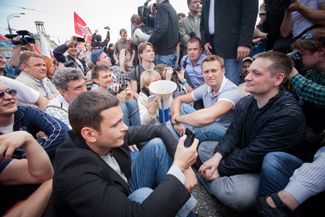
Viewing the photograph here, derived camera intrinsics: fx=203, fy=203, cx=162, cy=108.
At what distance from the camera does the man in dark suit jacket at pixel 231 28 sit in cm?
251

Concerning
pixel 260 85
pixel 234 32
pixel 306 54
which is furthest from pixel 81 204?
pixel 234 32

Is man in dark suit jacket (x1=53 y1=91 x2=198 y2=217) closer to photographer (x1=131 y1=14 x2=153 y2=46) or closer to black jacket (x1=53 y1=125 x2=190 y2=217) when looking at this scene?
black jacket (x1=53 y1=125 x2=190 y2=217)

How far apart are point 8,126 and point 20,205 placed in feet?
2.67

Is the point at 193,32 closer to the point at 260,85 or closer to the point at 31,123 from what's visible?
the point at 260,85

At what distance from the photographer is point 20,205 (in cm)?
127

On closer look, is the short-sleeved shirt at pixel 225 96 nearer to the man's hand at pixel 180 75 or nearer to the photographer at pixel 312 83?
the photographer at pixel 312 83

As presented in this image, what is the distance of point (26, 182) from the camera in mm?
1374

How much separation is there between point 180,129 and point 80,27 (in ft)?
30.6

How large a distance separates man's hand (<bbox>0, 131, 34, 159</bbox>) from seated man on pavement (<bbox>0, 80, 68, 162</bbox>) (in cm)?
51

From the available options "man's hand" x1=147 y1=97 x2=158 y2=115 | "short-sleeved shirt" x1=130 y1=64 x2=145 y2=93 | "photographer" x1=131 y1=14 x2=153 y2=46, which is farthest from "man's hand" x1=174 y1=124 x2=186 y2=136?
"photographer" x1=131 y1=14 x2=153 y2=46

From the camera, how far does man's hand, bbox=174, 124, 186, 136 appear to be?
240 cm

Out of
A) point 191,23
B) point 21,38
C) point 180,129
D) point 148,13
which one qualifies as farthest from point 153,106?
point 21,38

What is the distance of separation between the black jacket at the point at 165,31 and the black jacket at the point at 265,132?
8.92 ft

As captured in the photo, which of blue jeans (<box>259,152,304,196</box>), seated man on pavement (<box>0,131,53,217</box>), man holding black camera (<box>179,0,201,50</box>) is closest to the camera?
seated man on pavement (<box>0,131,53,217</box>)
